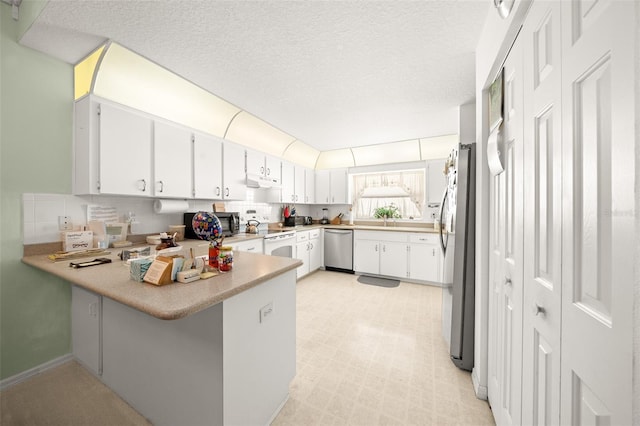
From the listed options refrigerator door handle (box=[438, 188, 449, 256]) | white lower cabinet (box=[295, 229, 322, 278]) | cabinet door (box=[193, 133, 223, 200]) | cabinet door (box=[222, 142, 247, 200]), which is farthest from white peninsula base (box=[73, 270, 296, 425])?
white lower cabinet (box=[295, 229, 322, 278])

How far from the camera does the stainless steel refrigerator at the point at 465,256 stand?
6.04 ft

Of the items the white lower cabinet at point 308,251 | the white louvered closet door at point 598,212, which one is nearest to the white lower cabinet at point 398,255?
the white lower cabinet at point 308,251

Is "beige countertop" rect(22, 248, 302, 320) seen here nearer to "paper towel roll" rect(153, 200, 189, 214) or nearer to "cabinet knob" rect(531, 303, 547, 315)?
"paper towel roll" rect(153, 200, 189, 214)

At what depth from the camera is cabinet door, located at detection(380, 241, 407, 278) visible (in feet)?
13.7

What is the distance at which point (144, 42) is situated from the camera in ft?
5.92

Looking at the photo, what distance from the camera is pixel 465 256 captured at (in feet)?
6.22

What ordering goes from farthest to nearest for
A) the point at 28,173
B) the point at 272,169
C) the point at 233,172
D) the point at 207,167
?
the point at 272,169
the point at 233,172
the point at 207,167
the point at 28,173

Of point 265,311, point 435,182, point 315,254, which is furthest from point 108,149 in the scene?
point 435,182

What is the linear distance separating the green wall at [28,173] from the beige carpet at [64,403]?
0.77 ft

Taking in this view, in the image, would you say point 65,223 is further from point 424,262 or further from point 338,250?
point 424,262

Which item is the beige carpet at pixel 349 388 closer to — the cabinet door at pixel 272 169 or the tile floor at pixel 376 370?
the tile floor at pixel 376 370

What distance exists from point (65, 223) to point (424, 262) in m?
4.62

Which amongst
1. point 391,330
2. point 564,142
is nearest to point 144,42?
point 564,142

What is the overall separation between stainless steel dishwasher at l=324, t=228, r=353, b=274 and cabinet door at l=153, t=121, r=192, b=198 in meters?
2.86
